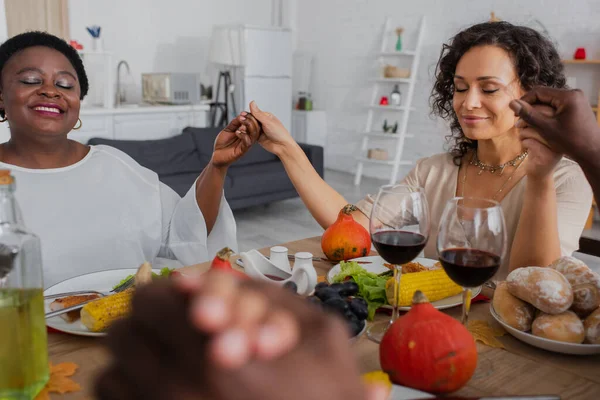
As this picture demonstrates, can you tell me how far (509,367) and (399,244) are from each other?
260 millimetres

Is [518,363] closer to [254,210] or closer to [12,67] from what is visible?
[12,67]

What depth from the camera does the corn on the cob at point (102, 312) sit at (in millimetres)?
957

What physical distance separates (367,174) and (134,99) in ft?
10.1

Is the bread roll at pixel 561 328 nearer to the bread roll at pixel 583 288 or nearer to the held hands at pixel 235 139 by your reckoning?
the bread roll at pixel 583 288

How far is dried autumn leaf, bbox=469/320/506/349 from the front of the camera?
969mm

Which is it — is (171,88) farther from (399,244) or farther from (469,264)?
(469,264)

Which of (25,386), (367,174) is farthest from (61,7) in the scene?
(25,386)

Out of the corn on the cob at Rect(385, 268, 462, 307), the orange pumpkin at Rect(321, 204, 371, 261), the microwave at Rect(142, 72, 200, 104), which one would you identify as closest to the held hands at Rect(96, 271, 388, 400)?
the corn on the cob at Rect(385, 268, 462, 307)

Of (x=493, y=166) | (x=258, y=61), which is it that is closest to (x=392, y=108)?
(x=258, y=61)

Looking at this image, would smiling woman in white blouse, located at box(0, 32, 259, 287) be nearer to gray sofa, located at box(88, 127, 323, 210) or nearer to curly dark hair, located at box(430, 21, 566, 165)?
curly dark hair, located at box(430, 21, 566, 165)

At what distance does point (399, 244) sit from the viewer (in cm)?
97

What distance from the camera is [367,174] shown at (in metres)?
7.42

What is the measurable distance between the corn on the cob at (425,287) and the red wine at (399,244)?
0.10 metres

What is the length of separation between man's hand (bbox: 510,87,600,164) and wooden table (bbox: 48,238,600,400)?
397 mm
